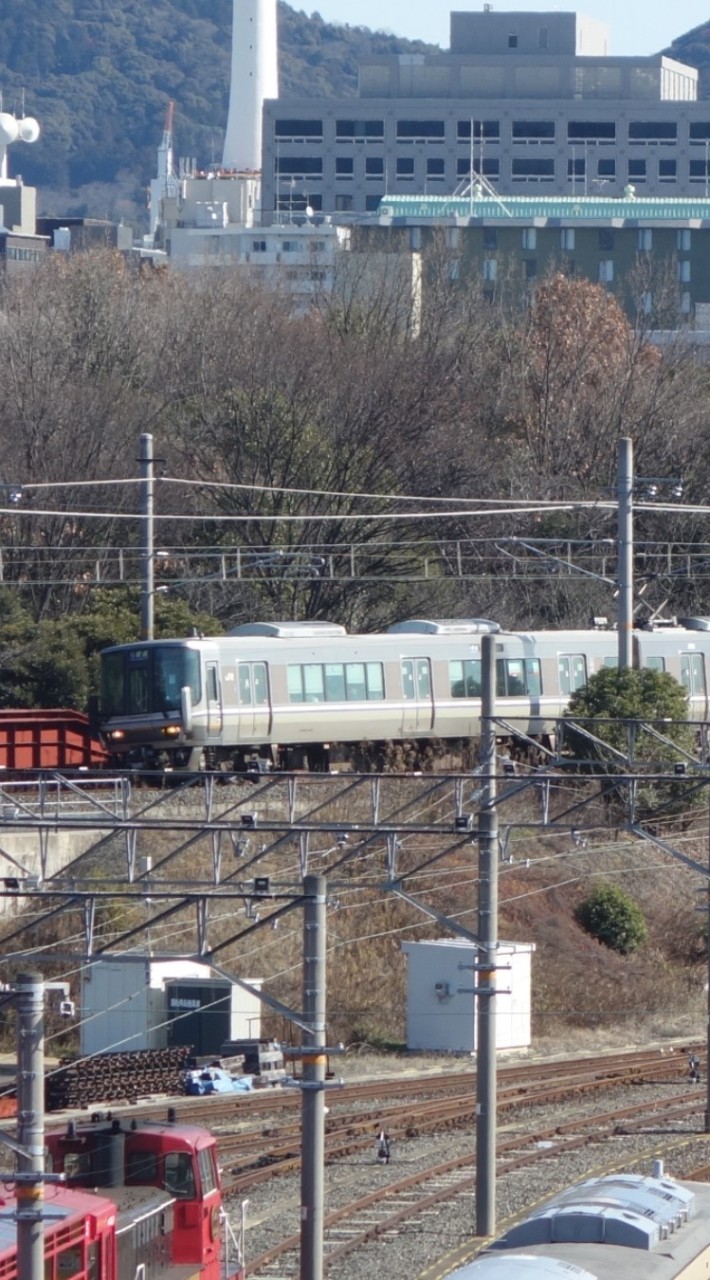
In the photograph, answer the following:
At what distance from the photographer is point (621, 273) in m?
87.7

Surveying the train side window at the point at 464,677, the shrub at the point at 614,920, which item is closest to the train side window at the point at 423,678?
the train side window at the point at 464,677

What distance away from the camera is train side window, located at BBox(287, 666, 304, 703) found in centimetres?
3069

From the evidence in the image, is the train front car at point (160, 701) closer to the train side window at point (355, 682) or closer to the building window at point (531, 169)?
the train side window at point (355, 682)

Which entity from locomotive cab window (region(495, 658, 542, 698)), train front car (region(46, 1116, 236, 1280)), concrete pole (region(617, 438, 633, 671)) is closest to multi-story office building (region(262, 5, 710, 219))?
locomotive cab window (region(495, 658, 542, 698))

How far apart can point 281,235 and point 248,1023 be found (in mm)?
76312

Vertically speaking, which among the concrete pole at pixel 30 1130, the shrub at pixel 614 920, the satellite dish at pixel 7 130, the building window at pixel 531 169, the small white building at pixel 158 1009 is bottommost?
the small white building at pixel 158 1009

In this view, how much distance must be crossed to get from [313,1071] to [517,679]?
20174 millimetres

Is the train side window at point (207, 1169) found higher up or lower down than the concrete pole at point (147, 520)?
lower down

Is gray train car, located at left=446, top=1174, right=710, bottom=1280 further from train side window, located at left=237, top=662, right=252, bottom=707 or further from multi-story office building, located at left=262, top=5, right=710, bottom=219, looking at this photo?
multi-story office building, located at left=262, top=5, right=710, bottom=219

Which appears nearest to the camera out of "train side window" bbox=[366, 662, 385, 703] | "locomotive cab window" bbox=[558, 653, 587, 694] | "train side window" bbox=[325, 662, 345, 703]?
"train side window" bbox=[325, 662, 345, 703]

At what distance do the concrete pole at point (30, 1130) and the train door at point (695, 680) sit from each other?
81.6 ft

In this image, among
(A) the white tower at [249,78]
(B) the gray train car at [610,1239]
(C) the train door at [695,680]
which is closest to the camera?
(B) the gray train car at [610,1239]

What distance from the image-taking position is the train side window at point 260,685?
30.4 metres

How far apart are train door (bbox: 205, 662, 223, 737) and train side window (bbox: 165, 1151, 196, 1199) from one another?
1607 centimetres
